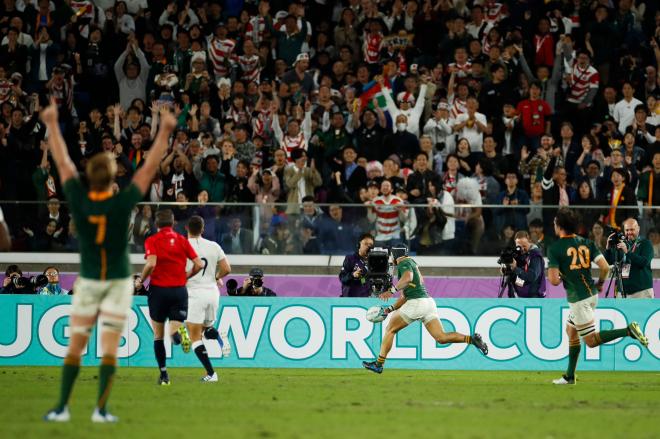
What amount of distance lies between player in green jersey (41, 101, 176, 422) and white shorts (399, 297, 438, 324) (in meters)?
6.74

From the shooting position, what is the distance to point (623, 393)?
563 inches

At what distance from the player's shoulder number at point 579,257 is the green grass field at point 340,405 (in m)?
1.57

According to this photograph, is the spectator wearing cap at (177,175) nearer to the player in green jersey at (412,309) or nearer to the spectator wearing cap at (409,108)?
the spectator wearing cap at (409,108)

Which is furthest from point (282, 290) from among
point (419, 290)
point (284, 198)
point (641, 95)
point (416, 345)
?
point (641, 95)

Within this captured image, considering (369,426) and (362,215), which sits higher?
(362,215)

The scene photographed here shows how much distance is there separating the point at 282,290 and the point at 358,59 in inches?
252

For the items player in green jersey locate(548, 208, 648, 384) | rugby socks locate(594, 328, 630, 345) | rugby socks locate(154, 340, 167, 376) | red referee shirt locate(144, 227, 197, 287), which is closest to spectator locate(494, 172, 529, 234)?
rugby socks locate(594, 328, 630, 345)

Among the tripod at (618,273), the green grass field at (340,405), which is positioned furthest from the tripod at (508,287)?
the green grass field at (340,405)

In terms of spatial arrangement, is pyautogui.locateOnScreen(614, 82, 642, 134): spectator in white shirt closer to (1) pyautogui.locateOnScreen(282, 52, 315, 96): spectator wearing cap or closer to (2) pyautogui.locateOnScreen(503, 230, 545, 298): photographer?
(2) pyautogui.locateOnScreen(503, 230, 545, 298): photographer

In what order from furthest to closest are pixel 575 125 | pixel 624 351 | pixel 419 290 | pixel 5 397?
1. pixel 575 125
2. pixel 624 351
3. pixel 419 290
4. pixel 5 397

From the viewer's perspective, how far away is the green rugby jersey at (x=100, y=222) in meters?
10.0

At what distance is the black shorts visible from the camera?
1466 cm

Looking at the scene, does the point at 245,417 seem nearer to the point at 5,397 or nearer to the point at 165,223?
the point at 5,397

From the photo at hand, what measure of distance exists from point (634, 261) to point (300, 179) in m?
6.31
